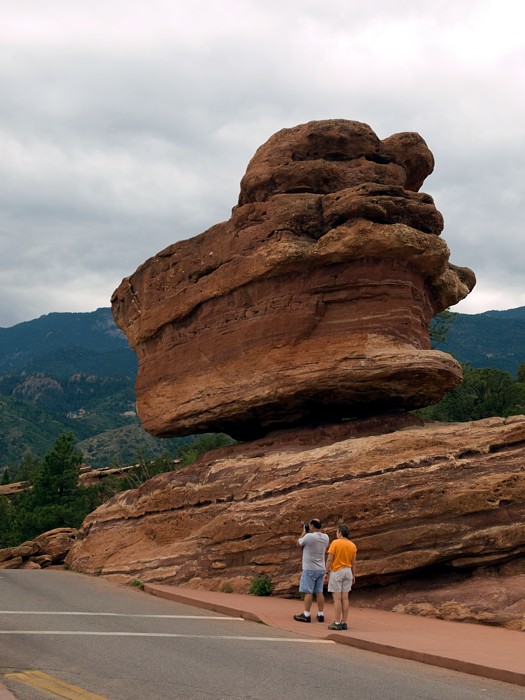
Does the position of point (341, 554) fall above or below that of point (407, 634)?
above

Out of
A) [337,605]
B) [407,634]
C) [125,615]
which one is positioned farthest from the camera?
[125,615]

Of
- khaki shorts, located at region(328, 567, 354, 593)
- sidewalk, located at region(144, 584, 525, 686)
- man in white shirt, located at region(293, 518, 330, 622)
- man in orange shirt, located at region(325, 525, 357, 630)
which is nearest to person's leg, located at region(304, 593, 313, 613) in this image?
man in white shirt, located at region(293, 518, 330, 622)

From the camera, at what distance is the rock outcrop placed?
26.2m

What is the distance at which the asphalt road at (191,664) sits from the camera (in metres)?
7.85

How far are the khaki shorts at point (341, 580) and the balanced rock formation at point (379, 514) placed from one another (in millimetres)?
2966

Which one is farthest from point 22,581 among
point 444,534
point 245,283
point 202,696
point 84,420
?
point 84,420

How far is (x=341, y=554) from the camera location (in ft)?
40.4

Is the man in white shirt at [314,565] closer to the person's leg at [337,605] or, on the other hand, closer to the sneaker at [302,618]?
the sneaker at [302,618]

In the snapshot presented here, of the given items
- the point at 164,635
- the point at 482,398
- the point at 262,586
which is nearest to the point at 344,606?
the point at 164,635

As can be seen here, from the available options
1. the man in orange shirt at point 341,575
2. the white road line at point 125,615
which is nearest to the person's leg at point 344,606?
the man in orange shirt at point 341,575

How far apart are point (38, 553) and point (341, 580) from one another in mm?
18834

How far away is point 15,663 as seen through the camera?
909 cm

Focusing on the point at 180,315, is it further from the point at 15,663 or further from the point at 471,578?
the point at 15,663

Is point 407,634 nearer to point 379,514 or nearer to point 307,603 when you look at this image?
point 307,603
